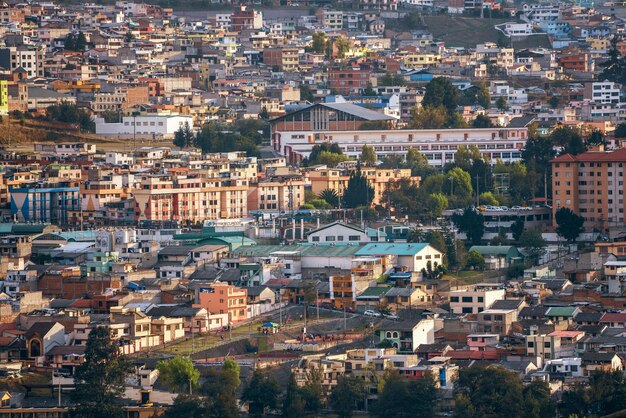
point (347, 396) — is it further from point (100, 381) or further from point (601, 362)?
point (601, 362)

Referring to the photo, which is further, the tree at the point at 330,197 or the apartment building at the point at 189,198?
the tree at the point at 330,197

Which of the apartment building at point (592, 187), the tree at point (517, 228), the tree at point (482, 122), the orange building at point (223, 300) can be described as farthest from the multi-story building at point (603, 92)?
the orange building at point (223, 300)

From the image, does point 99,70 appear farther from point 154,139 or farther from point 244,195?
point 244,195

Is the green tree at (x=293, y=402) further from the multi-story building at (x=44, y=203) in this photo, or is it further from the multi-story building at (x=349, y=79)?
the multi-story building at (x=349, y=79)

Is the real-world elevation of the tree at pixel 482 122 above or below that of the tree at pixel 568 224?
above

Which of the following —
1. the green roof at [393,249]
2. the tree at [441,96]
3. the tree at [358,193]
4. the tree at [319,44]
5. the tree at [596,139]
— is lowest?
the green roof at [393,249]

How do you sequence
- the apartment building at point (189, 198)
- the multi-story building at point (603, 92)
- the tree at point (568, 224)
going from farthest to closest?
the multi-story building at point (603, 92)
the apartment building at point (189, 198)
the tree at point (568, 224)

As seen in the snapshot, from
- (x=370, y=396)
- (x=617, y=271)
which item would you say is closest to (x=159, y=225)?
(x=617, y=271)
